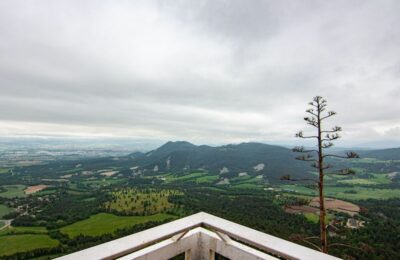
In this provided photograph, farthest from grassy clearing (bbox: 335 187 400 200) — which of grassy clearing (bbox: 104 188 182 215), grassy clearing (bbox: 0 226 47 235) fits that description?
grassy clearing (bbox: 0 226 47 235)

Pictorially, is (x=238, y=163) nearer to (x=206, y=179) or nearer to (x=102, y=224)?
(x=206, y=179)

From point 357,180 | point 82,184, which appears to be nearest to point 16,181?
point 82,184

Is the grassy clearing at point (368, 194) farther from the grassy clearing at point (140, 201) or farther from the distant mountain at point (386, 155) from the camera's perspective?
the distant mountain at point (386, 155)

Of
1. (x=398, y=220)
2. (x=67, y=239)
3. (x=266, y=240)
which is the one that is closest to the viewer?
(x=266, y=240)

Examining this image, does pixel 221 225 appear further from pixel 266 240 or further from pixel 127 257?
pixel 127 257

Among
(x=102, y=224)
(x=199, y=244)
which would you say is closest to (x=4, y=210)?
(x=102, y=224)

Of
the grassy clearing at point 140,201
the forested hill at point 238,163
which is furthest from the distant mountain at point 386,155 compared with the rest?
the grassy clearing at point 140,201

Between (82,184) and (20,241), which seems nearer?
(20,241)
